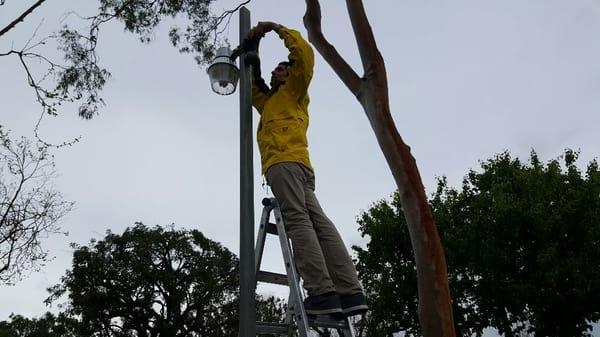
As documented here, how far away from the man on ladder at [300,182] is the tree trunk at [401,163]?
1.40 meters

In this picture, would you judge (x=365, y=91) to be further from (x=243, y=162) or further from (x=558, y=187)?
(x=558, y=187)

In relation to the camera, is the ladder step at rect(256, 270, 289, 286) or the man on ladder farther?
the ladder step at rect(256, 270, 289, 286)

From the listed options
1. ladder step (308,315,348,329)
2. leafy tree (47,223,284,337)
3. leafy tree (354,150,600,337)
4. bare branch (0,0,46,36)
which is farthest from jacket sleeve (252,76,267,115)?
leafy tree (47,223,284,337)

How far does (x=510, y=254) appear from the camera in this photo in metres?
17.6

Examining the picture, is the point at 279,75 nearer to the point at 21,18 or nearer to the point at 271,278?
the point at 271,278

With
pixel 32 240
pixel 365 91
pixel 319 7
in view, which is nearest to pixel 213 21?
pixel 319 7

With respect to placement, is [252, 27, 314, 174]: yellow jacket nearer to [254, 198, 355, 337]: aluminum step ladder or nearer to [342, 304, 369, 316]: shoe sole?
[254, 198, 355, 337]: aluminum step ladder

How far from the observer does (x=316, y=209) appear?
142 inches

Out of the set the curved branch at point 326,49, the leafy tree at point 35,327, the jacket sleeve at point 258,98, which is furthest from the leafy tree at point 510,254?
the leafy tree at point 35,327

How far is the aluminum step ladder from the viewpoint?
308cm

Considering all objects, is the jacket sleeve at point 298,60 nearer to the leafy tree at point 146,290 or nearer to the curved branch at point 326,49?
the curved branch at point 326,49

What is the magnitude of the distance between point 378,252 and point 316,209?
17.2 meters

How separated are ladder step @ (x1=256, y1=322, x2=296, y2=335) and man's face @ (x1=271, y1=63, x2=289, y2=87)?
1814mm

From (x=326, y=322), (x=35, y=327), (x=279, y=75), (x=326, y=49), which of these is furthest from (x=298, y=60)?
(x=35, y=327)
